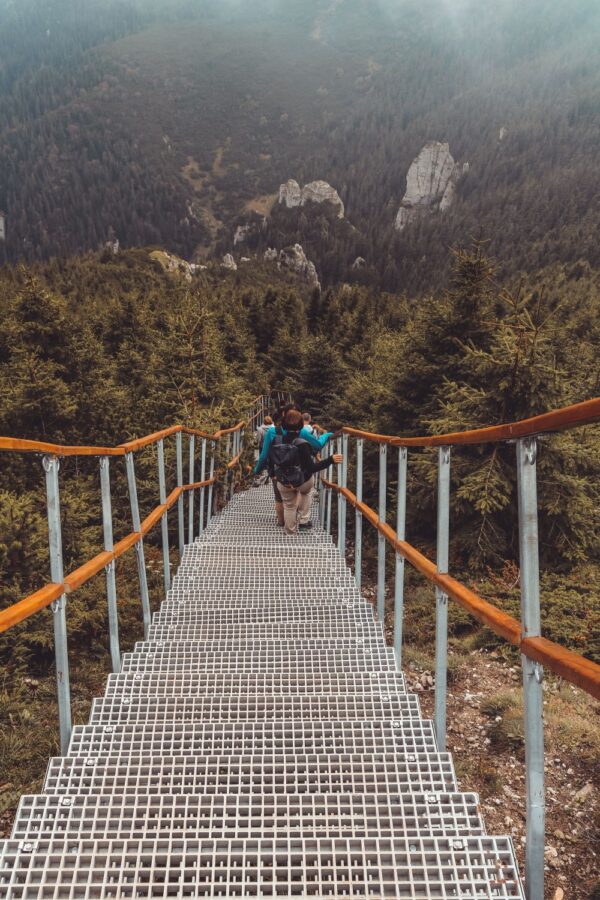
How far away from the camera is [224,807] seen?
1933mm

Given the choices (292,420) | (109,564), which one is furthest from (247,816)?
(292,420)

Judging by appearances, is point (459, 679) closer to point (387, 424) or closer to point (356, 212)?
point (387, 424)

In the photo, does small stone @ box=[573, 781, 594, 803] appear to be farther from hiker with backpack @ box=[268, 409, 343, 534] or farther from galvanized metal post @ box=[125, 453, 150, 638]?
hiker with backpack @ box=[268, 409, 343, 534]

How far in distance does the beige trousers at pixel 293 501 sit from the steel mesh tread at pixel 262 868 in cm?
546

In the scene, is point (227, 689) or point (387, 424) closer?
point (227, 689)

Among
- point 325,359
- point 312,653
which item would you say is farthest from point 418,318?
point 325,359

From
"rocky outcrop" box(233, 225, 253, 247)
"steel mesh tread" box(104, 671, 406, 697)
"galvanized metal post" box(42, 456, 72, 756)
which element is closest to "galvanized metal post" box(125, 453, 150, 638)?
"steel mesh tread" box(104, 671, 406, 697)

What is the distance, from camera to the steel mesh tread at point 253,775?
83.4 inches

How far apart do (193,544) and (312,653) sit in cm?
322

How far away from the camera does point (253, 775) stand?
7.14 feet

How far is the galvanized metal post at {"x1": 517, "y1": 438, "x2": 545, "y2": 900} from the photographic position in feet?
5.10

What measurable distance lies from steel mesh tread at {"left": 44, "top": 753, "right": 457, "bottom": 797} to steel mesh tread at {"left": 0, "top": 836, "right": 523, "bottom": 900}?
0.33 m

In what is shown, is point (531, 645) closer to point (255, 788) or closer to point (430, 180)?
point (255, 788)

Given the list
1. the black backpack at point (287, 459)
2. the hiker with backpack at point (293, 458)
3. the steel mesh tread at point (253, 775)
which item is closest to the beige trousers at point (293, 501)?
the hiker with backpack at point (293, 458)
